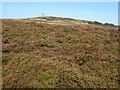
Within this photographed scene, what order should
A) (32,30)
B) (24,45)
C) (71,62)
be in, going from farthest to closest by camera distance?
(32,30)
(24,45)
(71,62)

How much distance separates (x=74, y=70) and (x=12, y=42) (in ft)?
57.8

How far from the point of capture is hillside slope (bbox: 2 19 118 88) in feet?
89.9

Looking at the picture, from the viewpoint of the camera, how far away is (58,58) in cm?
3334

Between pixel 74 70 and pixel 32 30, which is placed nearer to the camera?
pixel 74 70

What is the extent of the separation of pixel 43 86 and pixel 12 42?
19.0m

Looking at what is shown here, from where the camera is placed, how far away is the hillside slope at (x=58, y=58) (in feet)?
89.9

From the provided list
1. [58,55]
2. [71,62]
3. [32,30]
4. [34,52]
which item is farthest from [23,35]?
[71,62]

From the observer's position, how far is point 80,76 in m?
28.1

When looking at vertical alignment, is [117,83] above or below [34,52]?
below

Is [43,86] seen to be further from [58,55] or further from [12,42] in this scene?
[12,42]

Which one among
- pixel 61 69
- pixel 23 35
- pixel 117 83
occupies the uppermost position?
pixel 23 35

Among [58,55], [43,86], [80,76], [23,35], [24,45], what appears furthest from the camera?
[23,35]

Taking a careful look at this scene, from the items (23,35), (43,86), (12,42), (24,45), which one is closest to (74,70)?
(43,86)

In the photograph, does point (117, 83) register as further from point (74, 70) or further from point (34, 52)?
point (34, 52)
